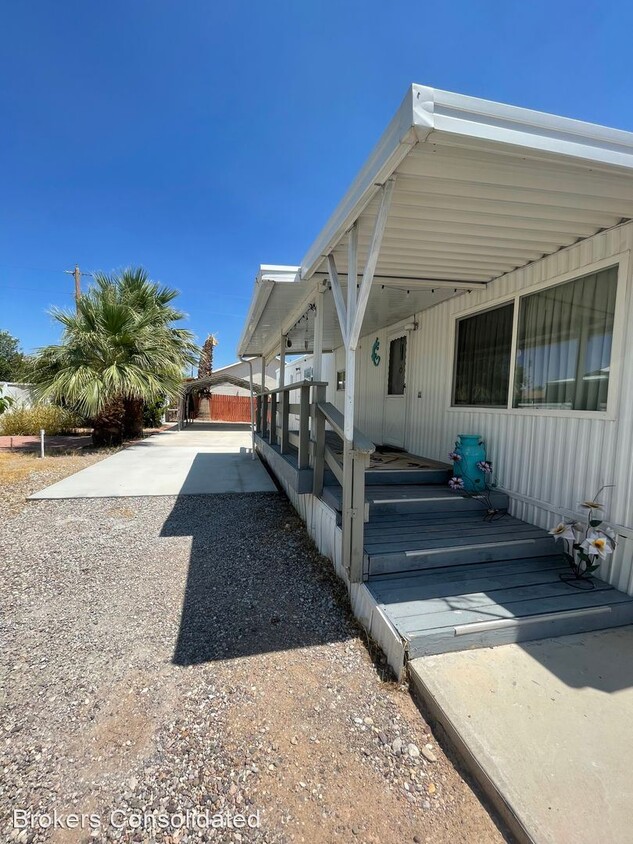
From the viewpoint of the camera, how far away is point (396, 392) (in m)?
6.48

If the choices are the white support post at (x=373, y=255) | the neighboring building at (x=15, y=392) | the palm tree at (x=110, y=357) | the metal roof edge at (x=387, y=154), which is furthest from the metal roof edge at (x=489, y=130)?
the neighboring building at (x=15, y=392)

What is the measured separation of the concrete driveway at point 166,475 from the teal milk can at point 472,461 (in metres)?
3.50

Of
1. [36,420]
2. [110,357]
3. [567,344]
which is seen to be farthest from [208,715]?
[36,420]

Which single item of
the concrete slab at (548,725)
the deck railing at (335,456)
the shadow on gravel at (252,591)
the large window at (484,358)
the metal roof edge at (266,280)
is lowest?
the shadow on gravel at (252,591)

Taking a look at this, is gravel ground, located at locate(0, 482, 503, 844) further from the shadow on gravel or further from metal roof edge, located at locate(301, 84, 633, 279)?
metal roof edge, located at locate(301, 84, 633, 279)

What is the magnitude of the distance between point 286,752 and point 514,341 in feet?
12.7

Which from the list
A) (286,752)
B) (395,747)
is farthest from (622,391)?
(286,752)

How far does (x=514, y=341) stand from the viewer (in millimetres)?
3973

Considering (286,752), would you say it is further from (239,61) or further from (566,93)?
(239,61)

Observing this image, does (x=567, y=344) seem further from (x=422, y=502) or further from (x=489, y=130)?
(x=489, y=130)

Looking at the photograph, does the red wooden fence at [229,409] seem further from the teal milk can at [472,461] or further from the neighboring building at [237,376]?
the teal milk can at [472,461]

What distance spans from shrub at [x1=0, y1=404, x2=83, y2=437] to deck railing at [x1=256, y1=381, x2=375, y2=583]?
11.4 meters

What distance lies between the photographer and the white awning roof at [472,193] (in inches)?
71.9

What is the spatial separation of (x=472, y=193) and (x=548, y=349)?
6.03 ft
